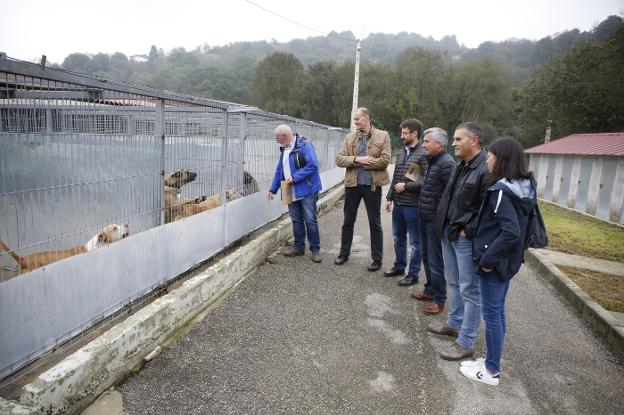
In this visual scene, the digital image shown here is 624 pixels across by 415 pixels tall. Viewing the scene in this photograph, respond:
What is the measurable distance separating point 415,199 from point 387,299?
1.28 metres

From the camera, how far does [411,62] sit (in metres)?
49.2

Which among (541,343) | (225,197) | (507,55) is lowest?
(541,343)

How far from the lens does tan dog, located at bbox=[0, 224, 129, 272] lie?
2.79m

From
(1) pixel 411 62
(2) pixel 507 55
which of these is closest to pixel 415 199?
(1) pixel 411 62

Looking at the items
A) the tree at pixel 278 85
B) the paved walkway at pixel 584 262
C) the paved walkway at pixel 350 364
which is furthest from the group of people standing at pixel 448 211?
the tree at pixel 278 85

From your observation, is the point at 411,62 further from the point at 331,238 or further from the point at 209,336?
the point at 209,336

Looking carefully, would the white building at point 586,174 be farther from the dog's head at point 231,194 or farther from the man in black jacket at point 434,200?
the dog's head at point 231,194

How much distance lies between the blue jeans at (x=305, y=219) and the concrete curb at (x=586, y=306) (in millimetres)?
3518

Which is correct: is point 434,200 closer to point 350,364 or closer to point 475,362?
point 475,362

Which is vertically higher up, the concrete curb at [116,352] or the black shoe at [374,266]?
the concrete curb at [116,352]

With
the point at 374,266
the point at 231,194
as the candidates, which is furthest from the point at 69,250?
the point at 374,266

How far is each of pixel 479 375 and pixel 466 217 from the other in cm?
131

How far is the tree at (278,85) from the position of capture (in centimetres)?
5238

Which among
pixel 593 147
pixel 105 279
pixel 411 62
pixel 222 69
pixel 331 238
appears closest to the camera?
pixel 105 279
